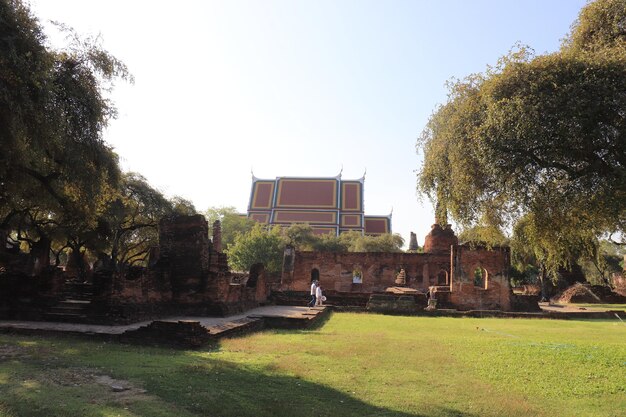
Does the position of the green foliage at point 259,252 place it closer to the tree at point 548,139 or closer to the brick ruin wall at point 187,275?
the brick ruin wall at point 187,275

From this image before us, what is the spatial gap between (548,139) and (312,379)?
4637mm

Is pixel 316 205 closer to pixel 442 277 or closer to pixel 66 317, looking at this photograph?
pixel 442 277

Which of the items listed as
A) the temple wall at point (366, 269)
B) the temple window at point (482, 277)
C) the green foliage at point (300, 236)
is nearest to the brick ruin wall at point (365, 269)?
the temple wall at point (366, 269)


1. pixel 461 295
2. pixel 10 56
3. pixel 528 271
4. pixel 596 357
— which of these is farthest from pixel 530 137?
pixel 528 271

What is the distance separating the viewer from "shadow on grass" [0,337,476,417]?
157 inches

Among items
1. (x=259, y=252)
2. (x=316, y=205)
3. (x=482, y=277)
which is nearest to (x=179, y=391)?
(x=259, y=252)

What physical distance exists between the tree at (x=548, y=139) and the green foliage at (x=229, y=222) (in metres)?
→ 38.9

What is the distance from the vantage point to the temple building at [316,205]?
5069 centimetres

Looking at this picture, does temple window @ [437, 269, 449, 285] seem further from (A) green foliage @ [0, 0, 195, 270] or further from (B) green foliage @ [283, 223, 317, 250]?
(A) green foliage @ [0, 0, 195, 270]

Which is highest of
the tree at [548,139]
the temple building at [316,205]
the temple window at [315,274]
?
the temple building at [316,205]

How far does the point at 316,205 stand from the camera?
5172 centimetres

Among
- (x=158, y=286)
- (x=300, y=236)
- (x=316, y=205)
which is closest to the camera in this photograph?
(x=158, y=286)

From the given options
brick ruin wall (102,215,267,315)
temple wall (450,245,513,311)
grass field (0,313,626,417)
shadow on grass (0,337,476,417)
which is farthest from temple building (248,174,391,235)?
shadow on grass (0,337,476,417)

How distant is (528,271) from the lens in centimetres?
4181
